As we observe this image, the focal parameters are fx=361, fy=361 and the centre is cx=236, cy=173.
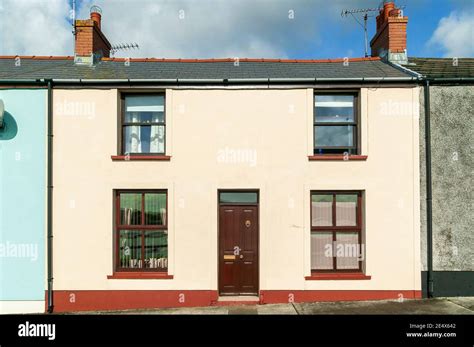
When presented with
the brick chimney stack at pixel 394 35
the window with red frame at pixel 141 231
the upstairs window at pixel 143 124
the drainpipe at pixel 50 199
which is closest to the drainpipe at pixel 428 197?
the brick chimney stack at pixel 394 35

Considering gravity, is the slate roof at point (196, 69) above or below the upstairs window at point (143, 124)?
above

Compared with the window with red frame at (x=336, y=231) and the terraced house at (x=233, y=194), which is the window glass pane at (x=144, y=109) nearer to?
the terraced house at (x=233, y=194)

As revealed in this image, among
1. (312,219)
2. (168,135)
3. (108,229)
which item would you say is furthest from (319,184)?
(108,229)

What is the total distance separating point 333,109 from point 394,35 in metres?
3.53

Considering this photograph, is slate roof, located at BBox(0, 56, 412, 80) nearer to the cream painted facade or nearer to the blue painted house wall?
the cream painted facade

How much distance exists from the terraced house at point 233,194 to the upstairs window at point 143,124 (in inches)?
4.2

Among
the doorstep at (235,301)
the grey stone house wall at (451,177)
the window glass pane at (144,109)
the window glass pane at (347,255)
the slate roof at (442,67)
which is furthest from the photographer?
the slate roof at (442,67)

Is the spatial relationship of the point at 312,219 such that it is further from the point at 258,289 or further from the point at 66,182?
the point at 66,182

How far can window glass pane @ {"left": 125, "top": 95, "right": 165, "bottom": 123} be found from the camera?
8852 mm

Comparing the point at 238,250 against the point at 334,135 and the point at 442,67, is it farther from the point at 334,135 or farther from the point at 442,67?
the point at 442,67

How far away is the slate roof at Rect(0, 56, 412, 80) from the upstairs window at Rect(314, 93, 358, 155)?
563 millimetres

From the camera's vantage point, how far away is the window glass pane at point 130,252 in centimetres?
865
